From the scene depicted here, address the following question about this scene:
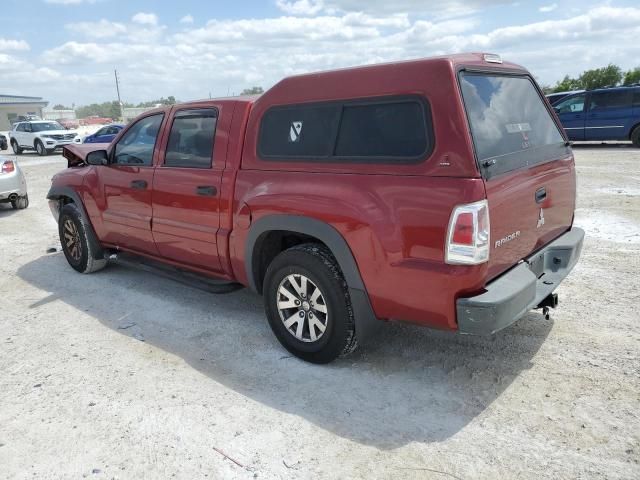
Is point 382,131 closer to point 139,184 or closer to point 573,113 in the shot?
point 139,184

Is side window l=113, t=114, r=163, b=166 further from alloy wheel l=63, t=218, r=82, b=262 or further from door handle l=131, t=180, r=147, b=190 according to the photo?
alloy wheel l=63, t=218, r=82, b=262

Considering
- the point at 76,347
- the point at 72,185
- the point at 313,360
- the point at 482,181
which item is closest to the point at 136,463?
the point at 313,360

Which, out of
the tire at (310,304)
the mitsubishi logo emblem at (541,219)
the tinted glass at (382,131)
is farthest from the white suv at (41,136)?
the mitsubishi logo emblem at (541,219)

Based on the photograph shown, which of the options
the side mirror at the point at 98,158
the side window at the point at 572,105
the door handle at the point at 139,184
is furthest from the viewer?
the side window at the point at 572,105

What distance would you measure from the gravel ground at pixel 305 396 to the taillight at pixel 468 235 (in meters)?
0.95

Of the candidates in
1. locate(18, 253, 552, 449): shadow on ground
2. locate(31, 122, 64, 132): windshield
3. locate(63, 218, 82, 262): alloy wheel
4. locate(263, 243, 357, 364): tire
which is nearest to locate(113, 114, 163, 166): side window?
locate(63, 218, 82, 262): alloy wheel

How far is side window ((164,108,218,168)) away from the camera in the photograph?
4230 mm

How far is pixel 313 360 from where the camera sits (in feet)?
12.0

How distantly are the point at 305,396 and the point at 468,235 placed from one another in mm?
1454

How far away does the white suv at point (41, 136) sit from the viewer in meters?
25.3

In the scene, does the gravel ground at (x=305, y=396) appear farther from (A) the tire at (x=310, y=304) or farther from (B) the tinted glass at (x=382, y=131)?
(B) the tinted glass at (x=382, y=131)

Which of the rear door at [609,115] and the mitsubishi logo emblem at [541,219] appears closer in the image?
the mitsubishi logo emblem at [541,219]

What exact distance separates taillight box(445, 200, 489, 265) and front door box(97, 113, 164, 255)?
2953mm

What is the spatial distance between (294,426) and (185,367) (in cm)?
112
